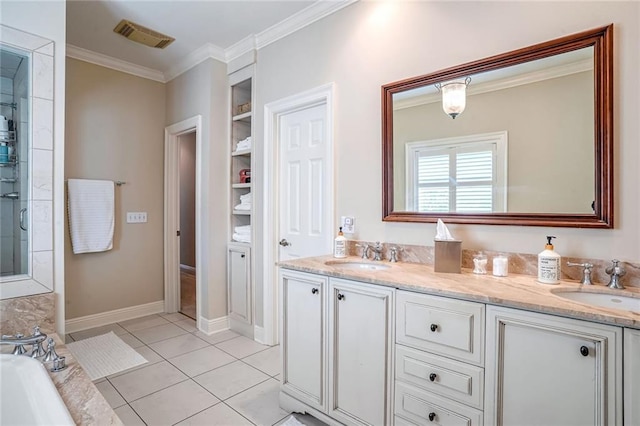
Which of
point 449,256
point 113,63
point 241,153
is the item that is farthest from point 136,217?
point 449,256

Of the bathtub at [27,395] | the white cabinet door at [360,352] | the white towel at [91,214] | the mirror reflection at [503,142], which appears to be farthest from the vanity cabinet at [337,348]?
the white towel at [91,214]

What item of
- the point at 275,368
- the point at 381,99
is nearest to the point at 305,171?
the point at 381,99

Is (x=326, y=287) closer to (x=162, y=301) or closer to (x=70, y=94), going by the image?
(x=162, y=301)

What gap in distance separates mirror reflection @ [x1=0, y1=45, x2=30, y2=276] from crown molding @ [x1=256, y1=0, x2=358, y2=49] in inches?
65.4

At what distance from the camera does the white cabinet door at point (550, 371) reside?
102 cm

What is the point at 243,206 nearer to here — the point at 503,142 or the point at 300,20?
the point at 300,20

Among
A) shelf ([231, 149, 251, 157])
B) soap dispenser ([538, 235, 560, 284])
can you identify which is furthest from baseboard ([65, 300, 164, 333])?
soap dispenser ([538, 235, 560, 284])

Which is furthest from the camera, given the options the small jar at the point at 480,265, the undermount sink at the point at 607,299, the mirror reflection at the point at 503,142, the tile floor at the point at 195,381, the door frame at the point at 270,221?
the door frame at the point at 270,221

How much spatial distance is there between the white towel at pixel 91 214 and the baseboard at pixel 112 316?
68 cm

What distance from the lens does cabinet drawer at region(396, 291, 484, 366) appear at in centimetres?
127

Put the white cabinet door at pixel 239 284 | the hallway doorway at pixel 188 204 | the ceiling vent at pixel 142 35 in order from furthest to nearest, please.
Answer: the hallway doorway at pixel 188 204
the white cabinet door at pixel 239 284
the ceiling vent at pixel 142 35

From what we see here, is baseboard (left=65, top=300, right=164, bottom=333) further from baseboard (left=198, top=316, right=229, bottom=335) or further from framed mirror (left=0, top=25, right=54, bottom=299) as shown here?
framed mirror (left=0, top=25, right=54, bottom=299)

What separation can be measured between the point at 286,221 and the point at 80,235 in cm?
205

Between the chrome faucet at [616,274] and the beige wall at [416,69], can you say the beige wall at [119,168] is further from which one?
the chrome faucet at [616,274]
